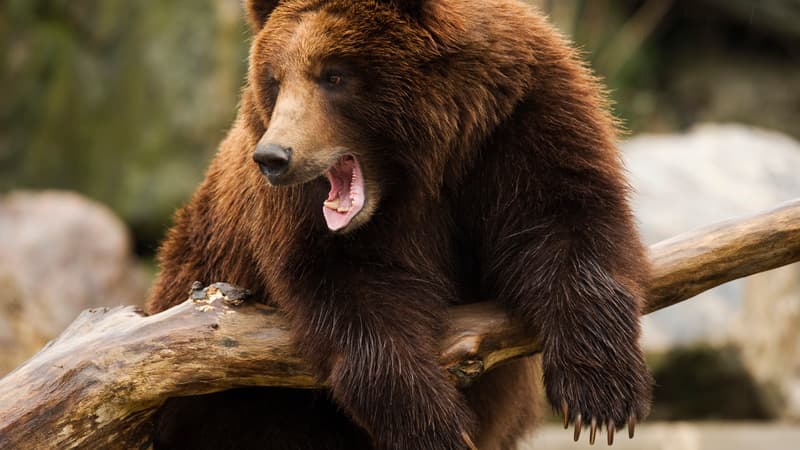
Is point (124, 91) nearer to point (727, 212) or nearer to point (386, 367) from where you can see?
point (727, 212)

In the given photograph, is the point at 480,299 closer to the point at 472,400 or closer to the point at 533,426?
the point at 472,400

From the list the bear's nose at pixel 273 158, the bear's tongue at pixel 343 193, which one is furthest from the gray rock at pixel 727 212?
the bear's nose at pixel 273 158

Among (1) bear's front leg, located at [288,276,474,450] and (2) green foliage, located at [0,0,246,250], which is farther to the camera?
(2) green foliage, located at [0,0,246,250]

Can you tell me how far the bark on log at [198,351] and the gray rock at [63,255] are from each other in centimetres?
610

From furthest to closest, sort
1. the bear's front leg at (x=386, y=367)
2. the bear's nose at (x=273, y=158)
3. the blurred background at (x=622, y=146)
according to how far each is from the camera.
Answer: the blurred background at (x=622, y=146) → the bear's front leg at (x=386, y=367) → the bear's nose at (x=273, y=158)

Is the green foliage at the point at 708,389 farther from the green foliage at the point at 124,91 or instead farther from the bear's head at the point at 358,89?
the green foliage at the point at 124,91

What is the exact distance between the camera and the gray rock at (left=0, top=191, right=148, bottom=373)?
10.0 meters

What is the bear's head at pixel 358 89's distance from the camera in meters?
4.05

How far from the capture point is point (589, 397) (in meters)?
4.05

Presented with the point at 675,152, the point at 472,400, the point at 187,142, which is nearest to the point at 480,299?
the point at 472,400

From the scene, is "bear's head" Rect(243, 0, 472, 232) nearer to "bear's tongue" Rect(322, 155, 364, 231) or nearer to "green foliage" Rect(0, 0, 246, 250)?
"bear's tongue" Rect(322, 155, 364, 231)

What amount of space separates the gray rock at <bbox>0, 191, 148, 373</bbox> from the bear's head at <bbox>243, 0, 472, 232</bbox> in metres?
6.42

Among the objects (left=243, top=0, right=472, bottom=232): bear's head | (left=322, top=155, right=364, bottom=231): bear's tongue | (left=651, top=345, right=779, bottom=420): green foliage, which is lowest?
(left=651, top=345, right=779, bottom=420): green foliage

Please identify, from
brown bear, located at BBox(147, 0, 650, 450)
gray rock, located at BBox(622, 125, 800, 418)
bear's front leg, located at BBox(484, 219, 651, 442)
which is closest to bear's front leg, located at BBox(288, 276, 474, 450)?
brown bear, located at BBox(147, 0, 650, 450)
